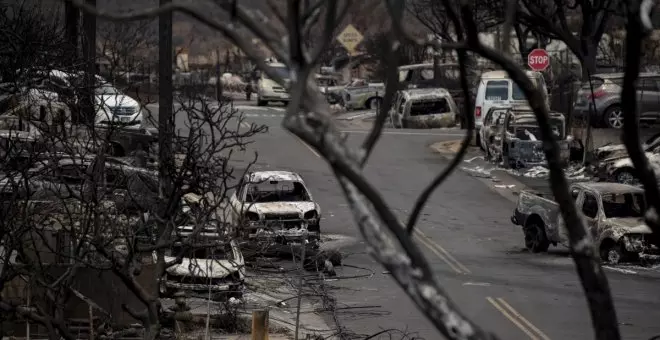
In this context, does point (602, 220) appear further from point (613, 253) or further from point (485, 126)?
point (485, 126)

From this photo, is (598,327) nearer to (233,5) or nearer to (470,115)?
(470,115)

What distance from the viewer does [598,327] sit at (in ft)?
14.7

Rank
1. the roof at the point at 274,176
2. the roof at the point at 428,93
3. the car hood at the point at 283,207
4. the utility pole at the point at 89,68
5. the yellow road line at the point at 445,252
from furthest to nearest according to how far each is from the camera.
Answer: the roof at the point at 428,93 → the roof at the point at 274,176 → the car hood at the point at 283,207 → the yellow road line at the point at 445,252 → the utility pole at the point at 89,68

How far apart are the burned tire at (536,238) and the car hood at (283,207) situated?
3.79 metres

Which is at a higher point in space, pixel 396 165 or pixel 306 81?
pixel 306 81

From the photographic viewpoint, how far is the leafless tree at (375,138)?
13.8 ft

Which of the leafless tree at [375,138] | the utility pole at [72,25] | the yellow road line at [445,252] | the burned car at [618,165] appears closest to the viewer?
the leafless tree at [375,138]

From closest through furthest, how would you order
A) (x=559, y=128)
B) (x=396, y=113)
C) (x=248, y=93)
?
(x=559, y=128), (x=396, y=113), (x=248, y=93)

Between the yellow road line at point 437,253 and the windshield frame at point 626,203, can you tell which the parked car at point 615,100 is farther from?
the windshield frame at point 626,203

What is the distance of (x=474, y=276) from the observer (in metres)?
19.0

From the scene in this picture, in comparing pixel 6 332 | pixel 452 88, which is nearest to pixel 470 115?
pixel 6 332

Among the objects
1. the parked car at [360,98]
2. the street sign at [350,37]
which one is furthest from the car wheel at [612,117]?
the parked car at [360,98]

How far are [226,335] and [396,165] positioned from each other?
59.1ft

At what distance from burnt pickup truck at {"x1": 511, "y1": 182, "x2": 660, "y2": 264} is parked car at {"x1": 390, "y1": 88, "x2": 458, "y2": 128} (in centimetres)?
2042
